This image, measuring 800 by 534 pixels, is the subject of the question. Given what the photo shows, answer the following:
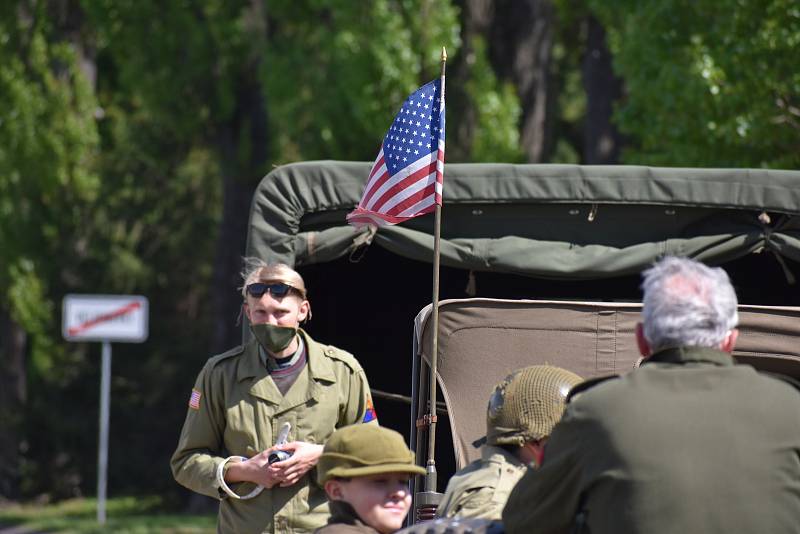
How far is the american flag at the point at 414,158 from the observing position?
243 inches

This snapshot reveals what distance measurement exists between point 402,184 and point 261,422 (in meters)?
1.22

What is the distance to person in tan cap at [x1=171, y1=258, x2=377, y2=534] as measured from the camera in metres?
5.52

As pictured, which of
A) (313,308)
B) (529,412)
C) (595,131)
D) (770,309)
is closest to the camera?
(529,412)

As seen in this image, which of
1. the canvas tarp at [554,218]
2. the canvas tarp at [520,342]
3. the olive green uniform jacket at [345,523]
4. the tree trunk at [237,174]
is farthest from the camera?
the tree trunk at [237,174]

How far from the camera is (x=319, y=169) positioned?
6973 millimetres

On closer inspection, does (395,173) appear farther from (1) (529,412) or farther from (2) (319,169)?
(1) (529,412)

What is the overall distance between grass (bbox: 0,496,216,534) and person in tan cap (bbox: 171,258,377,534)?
1145cm

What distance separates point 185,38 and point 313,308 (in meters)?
14.3

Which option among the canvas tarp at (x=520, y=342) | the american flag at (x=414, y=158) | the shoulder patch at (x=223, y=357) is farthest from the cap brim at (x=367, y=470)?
the american flag at (x=414, y=158)

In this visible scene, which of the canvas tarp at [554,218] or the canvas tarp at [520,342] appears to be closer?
the canvas tarp at [520,342]

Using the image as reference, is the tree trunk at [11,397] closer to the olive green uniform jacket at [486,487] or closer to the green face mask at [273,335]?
the green face mask at [273,335]

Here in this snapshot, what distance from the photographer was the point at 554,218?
7.15 metres

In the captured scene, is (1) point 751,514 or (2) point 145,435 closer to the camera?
(1) point 751,514

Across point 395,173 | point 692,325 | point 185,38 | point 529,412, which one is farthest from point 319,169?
point 185,38
